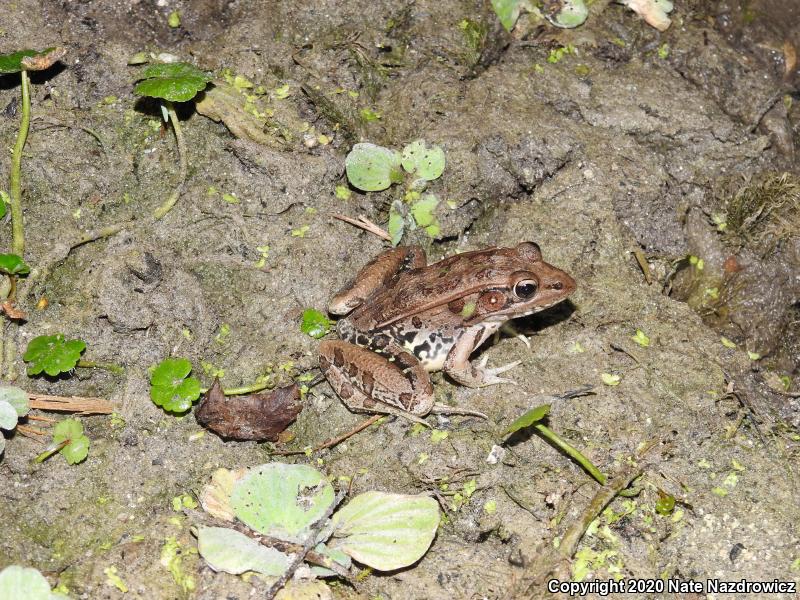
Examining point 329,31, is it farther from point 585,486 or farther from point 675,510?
point 675,510

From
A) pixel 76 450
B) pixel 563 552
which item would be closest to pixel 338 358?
pixel 76 450

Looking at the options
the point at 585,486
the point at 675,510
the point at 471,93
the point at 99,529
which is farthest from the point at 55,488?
the point at 471,93

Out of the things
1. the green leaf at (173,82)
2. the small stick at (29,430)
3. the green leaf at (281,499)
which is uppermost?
the green leaf at (173,82)

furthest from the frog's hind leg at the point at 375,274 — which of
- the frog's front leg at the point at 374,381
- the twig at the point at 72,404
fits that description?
the twig at the point at 72,404

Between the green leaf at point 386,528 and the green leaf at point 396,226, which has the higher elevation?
the green leaf at point 396,226

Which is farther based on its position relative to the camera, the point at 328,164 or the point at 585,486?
the point at 328,164

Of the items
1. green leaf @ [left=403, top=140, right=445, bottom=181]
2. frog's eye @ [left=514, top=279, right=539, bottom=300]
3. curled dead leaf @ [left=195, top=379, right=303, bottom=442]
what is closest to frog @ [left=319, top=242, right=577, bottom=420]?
frog's eye @ [left=514, top=279, right=539, bottom=300]

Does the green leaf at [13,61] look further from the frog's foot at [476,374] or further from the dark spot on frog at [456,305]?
the frog's foot at [476,374]

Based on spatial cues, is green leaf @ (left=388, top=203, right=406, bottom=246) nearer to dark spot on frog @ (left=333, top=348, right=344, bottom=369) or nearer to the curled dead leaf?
dark spot on frog @ (left=333, top=348, right=344, bottom=369)
